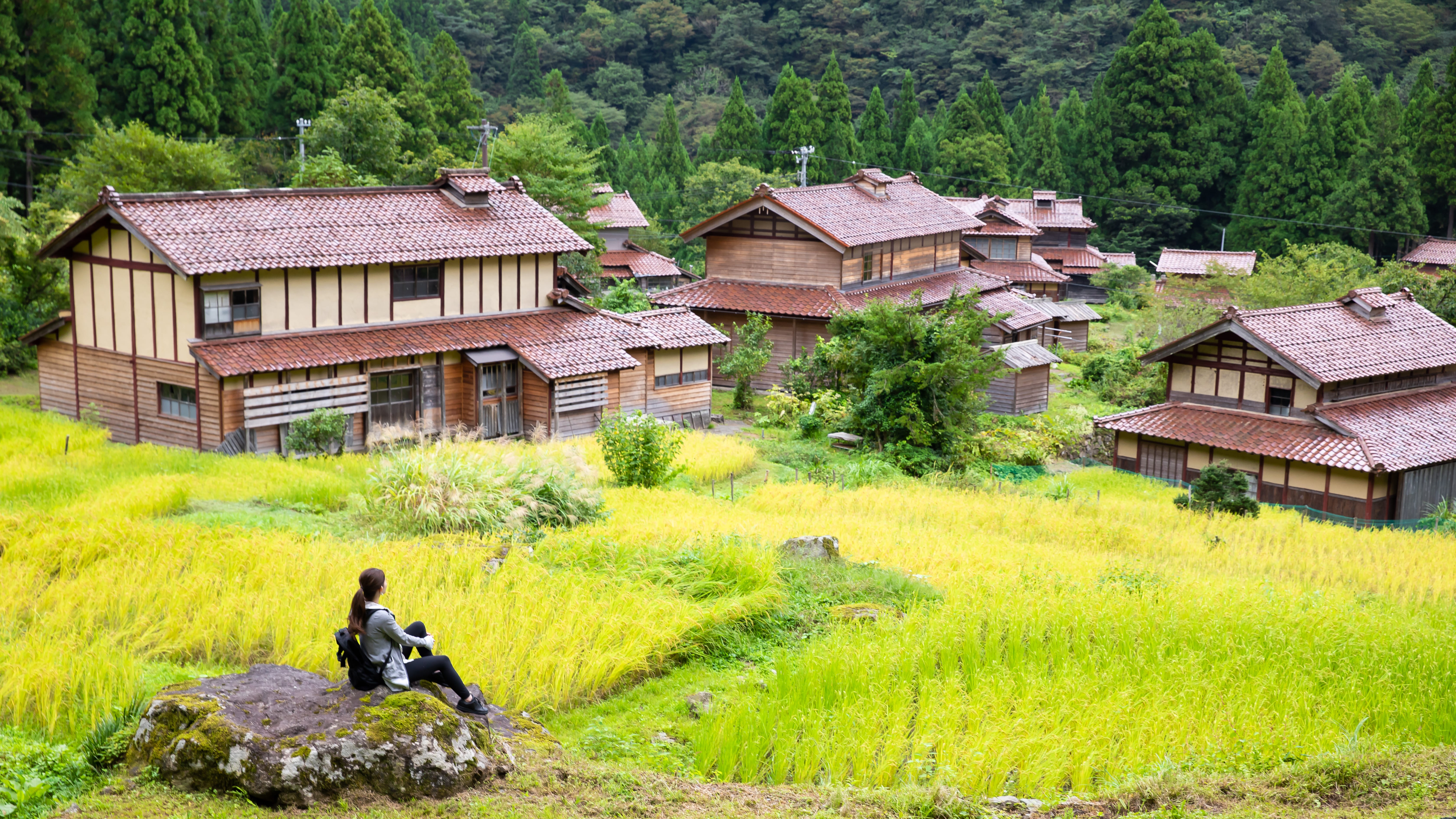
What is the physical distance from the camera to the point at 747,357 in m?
35.5

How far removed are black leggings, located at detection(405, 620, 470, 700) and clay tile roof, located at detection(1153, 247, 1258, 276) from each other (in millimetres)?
55057

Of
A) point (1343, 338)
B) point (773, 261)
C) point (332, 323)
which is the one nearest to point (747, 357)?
point (773, 261)

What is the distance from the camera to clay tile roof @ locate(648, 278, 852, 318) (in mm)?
37750

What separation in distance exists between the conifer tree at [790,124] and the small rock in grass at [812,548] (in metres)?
55.0

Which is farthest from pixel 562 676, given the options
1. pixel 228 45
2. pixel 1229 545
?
pixel 228 45

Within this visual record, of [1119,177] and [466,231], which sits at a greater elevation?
[1119,177]

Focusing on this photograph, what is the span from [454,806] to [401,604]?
3.88 metres

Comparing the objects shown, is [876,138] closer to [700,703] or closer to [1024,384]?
[1024,384]

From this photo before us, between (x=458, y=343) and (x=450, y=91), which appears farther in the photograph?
(x=450, y=91)

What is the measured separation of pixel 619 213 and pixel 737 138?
48.8 feet

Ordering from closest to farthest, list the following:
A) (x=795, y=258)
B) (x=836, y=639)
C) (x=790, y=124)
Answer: (x=836, y=639) < (x=795, y=258) < (x=790, y=124)

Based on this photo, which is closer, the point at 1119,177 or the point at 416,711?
the point at 416,711

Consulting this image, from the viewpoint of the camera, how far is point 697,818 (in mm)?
7645

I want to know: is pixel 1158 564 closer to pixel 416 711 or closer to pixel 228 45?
pixel 416 711
